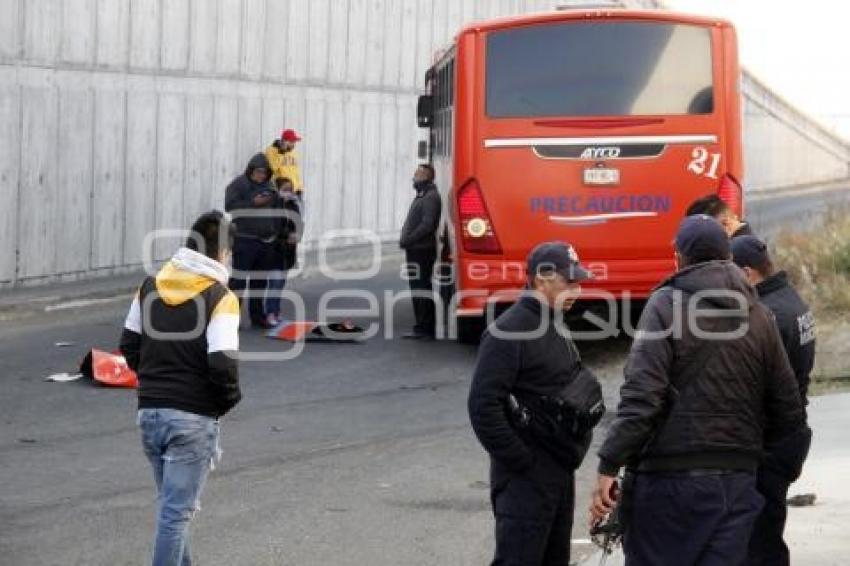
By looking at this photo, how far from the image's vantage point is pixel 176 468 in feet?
26.3

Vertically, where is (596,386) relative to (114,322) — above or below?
above

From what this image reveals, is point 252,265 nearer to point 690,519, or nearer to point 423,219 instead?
point 423,219

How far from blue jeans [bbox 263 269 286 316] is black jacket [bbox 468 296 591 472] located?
11612mm

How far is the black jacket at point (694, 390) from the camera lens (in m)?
6.73

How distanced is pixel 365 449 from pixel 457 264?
4762 mm

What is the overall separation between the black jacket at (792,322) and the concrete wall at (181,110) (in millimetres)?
14597

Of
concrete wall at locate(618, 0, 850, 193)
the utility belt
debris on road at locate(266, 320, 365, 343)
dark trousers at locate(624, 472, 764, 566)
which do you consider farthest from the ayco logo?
concrete wall at locate(618, 0, 850, 193)

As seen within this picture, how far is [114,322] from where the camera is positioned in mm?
20016

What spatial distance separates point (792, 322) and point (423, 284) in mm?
10883

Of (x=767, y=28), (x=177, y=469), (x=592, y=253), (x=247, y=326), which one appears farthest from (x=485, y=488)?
(x=767, y=28)

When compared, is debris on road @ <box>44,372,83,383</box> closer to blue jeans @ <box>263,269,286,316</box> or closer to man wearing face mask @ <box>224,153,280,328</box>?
man wearing face mask @ <box>224,153,280,328</box>

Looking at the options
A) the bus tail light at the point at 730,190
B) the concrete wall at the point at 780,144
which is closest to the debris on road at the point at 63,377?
the bus tail light at the point at 730,190

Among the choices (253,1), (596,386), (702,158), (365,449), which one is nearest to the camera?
(596,386)

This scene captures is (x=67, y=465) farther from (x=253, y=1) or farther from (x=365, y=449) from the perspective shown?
(x=253, y=1)
